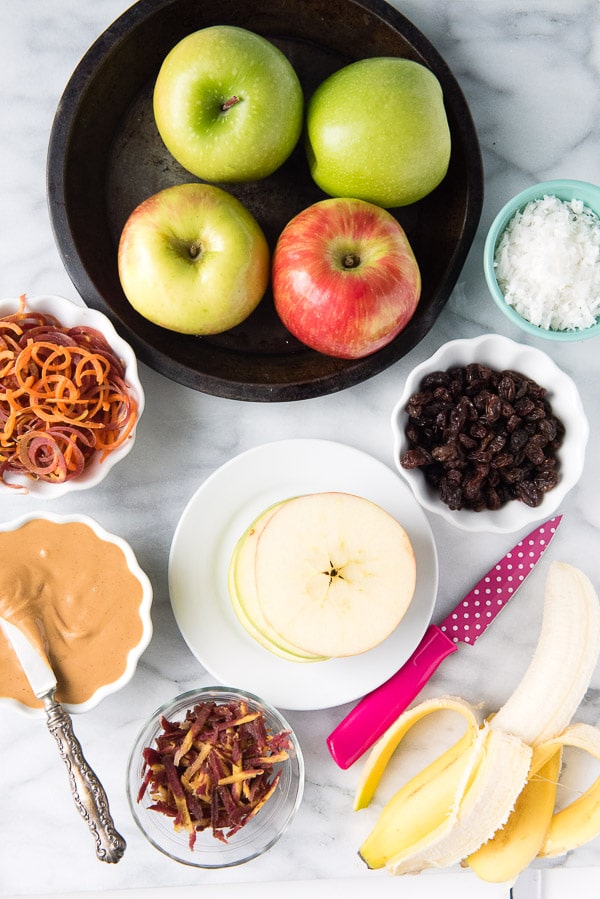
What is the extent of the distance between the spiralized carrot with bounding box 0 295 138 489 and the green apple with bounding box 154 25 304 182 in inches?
12.6

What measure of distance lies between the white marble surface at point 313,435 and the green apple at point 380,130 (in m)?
0.23

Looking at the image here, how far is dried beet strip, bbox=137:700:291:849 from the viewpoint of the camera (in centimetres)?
113

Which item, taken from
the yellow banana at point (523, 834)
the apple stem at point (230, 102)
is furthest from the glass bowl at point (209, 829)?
the apple stem at point (230, 102)

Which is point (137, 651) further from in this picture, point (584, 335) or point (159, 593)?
point (584, 335)

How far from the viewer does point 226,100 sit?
3.43 feet

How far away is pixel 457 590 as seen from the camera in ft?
4.23

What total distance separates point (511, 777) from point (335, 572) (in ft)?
1.27

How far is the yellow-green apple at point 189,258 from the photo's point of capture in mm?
1059

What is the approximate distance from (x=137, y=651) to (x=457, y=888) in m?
0.83

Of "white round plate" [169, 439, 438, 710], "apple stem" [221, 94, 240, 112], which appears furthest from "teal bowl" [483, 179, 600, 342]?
"apple stem" [221, 94, 240, 112]

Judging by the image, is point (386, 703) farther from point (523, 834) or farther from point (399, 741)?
point (523, 834)

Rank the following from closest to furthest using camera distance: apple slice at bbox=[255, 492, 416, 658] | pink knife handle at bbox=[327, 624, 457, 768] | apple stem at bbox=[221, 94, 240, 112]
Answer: apple stem at bbox=[221, 94, 240, 112] < apple slice at bbox=[255, 492, 416, 658] < pink knife handle at bbox=[327, 624, 457, 768]

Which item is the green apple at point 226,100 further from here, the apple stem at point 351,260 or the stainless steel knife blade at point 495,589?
the stainless steel knife blade at point 495,589

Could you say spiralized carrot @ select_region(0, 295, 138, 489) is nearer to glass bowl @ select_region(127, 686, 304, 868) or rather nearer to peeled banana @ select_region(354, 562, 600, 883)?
glass bowl @ select_region(127, 686, 304, 868)
